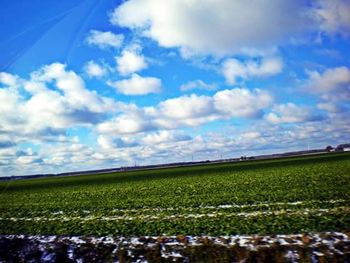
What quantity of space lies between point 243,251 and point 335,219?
7110 mm

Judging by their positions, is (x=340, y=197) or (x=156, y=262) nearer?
(x=156, y=262)

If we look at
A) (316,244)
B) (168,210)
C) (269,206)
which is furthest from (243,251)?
(168,210)

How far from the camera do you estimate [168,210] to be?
25047 millimetres

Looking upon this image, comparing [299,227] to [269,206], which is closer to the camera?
[299,227]

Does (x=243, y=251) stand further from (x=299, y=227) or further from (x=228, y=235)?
(x=299, y=227)

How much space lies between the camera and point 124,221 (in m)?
22.1

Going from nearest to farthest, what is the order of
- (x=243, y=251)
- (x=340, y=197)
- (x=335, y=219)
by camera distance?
1. (x=243, y=251)
2. (x=335, y=219)
3. (x=340, y=197)

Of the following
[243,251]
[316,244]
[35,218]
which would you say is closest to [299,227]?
[316,244]

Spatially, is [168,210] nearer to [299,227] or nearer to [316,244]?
[299,227]

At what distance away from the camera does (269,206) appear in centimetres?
2292

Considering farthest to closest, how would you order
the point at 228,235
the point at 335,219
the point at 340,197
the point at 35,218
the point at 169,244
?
the point at 35,218 < the point at 340,197 < the point at 335,219 < the point at 228,235 < the point at 169,244

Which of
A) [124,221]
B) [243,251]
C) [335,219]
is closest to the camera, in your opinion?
[243,251]

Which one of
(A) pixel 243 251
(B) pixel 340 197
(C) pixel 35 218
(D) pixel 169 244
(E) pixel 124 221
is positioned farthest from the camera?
(C) pixel 35 218

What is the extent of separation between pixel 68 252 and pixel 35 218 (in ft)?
47.5
